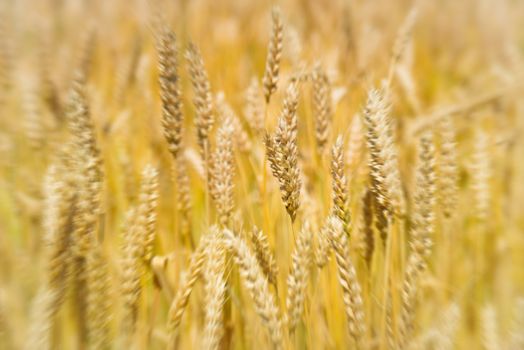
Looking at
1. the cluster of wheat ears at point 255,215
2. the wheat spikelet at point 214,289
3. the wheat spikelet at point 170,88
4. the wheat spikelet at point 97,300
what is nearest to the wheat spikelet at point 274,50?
the cluster of wheat ears at point 255,215

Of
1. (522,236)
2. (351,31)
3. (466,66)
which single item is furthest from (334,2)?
(522,236)

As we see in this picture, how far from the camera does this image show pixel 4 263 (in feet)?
2.52

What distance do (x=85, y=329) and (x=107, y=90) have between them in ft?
3.78

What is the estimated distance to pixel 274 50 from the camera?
57 cm

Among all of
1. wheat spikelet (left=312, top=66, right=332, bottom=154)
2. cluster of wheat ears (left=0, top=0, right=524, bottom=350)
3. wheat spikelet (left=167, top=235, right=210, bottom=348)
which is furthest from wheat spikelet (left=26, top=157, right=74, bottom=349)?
wheat spikelet (left=312, top=66, right=332, bottom=154)

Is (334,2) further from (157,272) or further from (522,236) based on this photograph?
(157,272)

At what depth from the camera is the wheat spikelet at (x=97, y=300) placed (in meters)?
0.52

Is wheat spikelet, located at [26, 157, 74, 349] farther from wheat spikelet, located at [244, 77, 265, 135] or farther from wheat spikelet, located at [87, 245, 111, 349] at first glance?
wheat spikelet, located at [244, 77, 265, 135]

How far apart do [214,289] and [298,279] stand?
92 millimetres

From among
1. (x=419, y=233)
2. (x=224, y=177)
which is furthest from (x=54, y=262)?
(x=419, y=233)

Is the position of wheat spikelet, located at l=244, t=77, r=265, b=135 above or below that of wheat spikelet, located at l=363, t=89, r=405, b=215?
above

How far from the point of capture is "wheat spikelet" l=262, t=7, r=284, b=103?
57cm

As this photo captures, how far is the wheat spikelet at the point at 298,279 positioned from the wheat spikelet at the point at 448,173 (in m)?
0.31

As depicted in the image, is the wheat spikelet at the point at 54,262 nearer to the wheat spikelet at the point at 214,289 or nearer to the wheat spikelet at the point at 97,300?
the wheat spikelet at the point at 97,300
